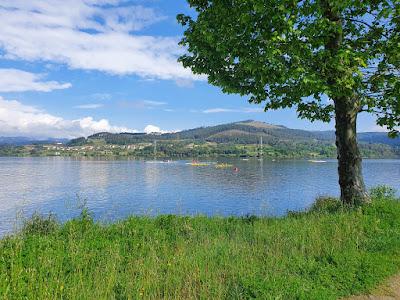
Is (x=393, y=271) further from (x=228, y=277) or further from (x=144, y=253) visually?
(x=144, y=253)

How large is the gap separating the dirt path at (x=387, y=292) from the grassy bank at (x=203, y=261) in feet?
0.69

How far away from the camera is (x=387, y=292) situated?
8.41 m

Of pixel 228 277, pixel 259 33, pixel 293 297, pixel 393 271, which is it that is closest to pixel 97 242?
pixel 228 277

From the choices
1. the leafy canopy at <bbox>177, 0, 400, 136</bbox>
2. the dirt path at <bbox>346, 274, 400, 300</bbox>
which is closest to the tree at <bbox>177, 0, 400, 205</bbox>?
the leafy canopy at <bbox>177, 0, 400, 136</bbox>

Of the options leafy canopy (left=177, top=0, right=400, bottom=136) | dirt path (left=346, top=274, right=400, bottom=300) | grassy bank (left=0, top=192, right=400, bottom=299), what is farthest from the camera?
leafy canopy (left=177, top=0, right=400, bottom=136)

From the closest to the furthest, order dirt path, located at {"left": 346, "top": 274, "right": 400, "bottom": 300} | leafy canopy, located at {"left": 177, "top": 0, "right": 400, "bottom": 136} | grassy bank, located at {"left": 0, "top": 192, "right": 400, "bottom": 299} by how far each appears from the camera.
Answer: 1. grassy bank, located at {"left": 0, "top": 192, "right": 400, "bottom": 299}
2. dirt path, located at {"left": 346, "top": 274, "right": 400, "bottom": 300}
3. leafy canopy, located at {"left": 177, "top": 0, "right": 400, "bottom": 136}

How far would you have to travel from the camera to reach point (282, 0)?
12828 millimetres

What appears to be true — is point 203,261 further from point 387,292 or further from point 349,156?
point 349,156

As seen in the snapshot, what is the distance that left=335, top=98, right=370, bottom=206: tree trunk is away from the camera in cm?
1619

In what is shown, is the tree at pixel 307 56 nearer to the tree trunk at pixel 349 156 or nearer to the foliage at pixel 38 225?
the tree trunk at pixel 349 156

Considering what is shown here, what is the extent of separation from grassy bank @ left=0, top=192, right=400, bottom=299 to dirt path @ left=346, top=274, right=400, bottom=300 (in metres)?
→ 0.21

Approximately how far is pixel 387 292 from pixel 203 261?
14.8ft

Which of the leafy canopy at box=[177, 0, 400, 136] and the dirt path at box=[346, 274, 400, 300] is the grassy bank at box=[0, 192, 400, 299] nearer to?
the dirt path at box=[346, 274, 400, 300]

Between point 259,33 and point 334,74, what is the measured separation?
10.8ft
